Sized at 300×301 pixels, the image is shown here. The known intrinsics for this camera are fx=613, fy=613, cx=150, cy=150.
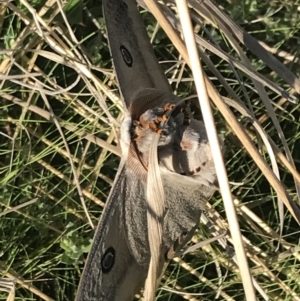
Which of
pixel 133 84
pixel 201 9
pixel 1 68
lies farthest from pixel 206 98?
pixel 1 68

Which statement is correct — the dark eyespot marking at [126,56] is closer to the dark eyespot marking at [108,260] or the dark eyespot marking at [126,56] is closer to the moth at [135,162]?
the moth at [135,162]

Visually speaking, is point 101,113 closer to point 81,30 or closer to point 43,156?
point 43,156

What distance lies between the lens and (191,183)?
1.13 metres

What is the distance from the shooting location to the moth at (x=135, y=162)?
39.5 inches

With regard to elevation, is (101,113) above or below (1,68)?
below

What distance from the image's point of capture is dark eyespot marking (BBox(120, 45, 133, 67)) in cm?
105

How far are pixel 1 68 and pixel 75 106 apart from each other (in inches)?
8.3

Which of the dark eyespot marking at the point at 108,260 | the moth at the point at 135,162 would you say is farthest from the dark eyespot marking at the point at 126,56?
the dark eyespot marking at the point at 108,260

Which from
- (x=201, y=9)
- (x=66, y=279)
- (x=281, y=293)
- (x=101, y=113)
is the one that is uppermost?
(x=201, y=9)

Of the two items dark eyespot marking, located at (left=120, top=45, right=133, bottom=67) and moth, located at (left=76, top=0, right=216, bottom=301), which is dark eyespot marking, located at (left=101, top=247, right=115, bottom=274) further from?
dark eyespot marking, located at (left=120, top=45, right=133, bottom=67)

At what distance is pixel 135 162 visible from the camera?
1.03 m

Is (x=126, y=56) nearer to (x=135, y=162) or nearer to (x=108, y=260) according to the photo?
(x=135, y=162)

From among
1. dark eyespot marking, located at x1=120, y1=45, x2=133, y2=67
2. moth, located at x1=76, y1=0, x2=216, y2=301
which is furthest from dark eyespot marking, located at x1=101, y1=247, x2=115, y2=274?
dark eyespot marking, located at x1=120, y1=45, x2=133, y2=67

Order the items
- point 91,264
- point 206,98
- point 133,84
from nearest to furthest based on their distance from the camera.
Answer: point 206,98, point 91,264, point 133,84
